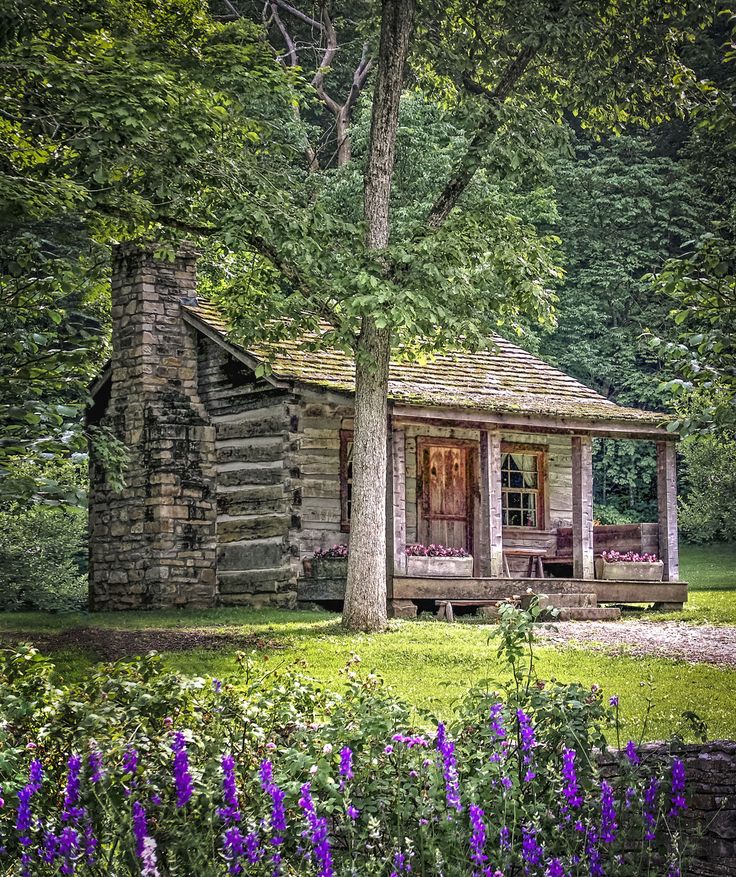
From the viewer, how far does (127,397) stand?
74.4ft

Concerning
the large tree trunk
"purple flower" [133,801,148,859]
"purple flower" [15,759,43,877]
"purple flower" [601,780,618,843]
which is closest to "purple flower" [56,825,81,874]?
"purple flower" [15,759,43,877]

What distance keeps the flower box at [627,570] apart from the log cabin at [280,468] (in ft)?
0.83

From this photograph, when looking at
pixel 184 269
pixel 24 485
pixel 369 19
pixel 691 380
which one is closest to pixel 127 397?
pixel 184 269

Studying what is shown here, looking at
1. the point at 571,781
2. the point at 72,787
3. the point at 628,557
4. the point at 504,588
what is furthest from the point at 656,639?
the point at 72,787

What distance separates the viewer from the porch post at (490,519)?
816 inches

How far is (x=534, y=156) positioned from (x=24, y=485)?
37.2 feet

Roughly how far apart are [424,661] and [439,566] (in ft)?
20.9

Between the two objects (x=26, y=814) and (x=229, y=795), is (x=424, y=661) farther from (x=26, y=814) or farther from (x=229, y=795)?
(x=26, y=814)

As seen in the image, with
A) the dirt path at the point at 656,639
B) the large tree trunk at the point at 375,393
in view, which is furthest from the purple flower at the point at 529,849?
the large tree trunk at the point at 375,393

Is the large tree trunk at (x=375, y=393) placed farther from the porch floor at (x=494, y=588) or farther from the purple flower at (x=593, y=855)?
the purple flower at (x=593, y=855)

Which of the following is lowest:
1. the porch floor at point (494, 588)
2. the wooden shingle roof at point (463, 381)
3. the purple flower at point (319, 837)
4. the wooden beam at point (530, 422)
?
the purple flower at point (319, 837)

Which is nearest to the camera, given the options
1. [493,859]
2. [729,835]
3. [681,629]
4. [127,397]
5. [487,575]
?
[493,859]

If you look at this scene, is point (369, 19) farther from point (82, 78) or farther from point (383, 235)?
point (82, 78)

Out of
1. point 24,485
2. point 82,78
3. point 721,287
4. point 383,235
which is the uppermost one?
point 82,78
